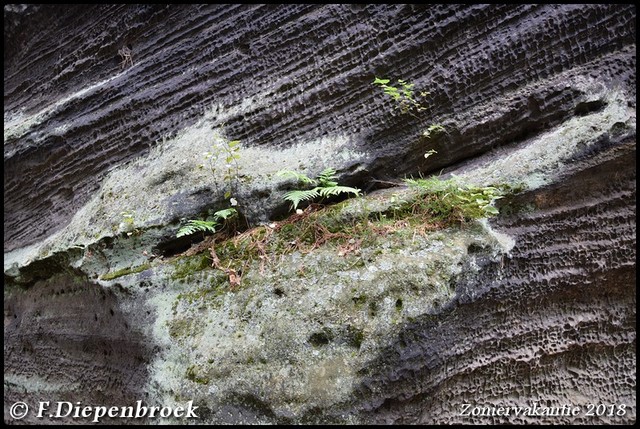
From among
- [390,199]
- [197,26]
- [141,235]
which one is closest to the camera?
[390,199]

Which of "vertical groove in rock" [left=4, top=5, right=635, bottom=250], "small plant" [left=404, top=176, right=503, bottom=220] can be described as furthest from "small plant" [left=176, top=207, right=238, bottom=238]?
"small plant" [left=404, top=176, right=503, bottom=220]

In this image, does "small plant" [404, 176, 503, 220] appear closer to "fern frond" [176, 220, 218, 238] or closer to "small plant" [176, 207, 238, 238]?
"small plant" [176, 207, 238, 238]

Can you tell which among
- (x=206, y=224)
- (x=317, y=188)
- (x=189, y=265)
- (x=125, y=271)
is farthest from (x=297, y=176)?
(x=125, y=271)

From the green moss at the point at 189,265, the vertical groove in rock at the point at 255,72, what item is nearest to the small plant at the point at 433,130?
the vertical groove in rock at the point at 255,72

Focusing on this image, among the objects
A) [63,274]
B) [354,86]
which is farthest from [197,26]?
[63,274]

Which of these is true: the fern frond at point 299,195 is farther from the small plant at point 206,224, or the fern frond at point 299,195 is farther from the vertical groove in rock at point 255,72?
the vertical groove in rock at point 255,72

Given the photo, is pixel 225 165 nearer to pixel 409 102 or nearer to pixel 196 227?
pixel 196 227

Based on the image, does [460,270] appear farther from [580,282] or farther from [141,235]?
[141,235]
